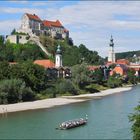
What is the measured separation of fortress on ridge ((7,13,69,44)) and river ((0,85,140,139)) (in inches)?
2433

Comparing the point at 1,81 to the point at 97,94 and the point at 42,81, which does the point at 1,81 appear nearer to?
the point at 42,81

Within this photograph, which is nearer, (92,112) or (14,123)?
(14,123)

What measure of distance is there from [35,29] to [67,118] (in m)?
80.3

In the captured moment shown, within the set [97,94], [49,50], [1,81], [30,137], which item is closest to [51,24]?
[49,50]

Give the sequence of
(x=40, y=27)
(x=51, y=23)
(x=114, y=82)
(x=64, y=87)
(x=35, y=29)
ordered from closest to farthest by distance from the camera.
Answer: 1. (x=64, y=87)
2. (x=114, y=82)
3. (x=35, y=29)
4. (x=40, y=27)
5. (x=51, y=23)

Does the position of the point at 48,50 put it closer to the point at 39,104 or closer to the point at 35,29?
the point at 35,29

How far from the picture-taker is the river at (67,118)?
39.5 metres

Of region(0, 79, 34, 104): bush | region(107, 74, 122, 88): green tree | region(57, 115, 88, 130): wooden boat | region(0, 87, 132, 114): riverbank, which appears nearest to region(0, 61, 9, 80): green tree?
region(0, 79, 34, 104): bush

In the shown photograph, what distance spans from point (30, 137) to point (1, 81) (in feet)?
85.0

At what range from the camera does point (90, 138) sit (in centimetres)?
3794

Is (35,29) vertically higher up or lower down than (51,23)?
lower down

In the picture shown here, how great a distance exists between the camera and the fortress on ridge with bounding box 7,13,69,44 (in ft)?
401

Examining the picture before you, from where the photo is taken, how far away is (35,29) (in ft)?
421

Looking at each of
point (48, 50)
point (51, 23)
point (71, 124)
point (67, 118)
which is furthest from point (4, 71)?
point (51, 23)
